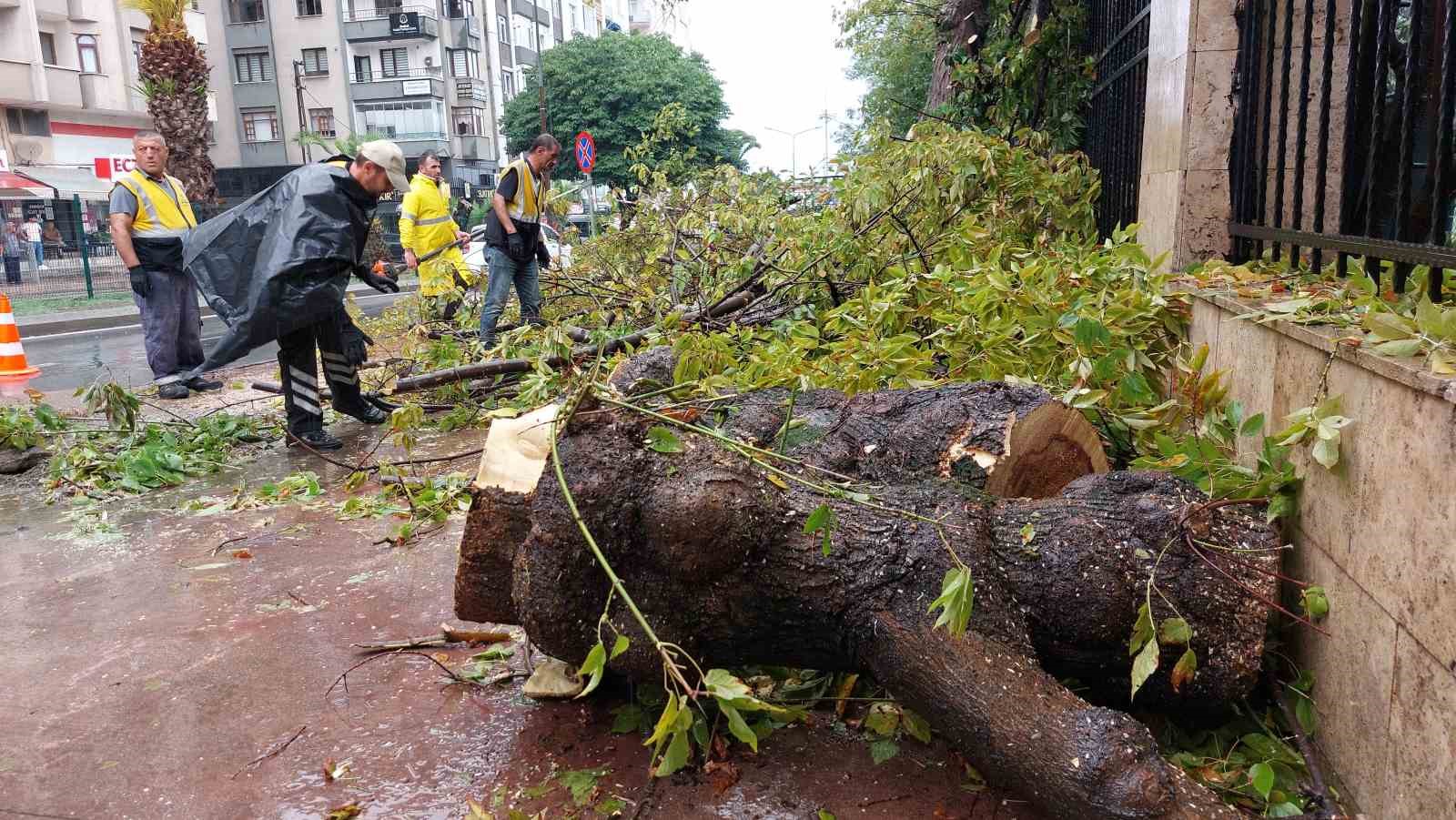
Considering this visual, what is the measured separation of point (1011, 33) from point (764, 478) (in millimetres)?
6204

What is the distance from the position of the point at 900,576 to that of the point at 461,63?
53964mm

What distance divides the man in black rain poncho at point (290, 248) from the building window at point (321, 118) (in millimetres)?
45615

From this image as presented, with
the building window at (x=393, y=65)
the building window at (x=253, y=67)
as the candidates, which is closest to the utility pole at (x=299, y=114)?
the building window at (x=253, y=67)

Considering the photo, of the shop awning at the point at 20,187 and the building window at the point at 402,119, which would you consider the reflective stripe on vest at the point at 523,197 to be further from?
the building window at the point at 402,119

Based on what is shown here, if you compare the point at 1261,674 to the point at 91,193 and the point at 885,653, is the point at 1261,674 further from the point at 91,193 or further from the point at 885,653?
the point at 91,193

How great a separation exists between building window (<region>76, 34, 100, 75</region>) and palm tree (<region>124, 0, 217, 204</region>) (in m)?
13.7

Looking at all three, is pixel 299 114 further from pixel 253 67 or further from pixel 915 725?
pixel 915 725

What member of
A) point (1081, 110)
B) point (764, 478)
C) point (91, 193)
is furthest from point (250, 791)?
point (91, 193)

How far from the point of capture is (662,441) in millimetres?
2430

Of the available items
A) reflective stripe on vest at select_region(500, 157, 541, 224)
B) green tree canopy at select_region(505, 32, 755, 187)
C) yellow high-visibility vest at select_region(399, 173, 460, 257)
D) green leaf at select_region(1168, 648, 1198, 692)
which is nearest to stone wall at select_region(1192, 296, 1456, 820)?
green leaf at select_region(1168, 648, 1198, 692)

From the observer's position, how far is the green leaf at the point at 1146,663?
2100 millimetres

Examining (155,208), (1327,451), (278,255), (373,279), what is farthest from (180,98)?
(1327,451)

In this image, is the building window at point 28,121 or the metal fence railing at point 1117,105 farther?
the building window at point 28,121

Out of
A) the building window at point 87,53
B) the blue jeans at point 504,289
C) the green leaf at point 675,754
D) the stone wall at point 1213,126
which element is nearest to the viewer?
the green leaf at point 675,754
